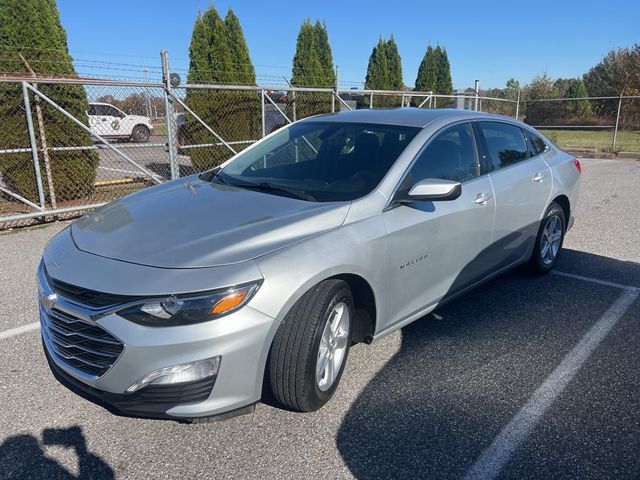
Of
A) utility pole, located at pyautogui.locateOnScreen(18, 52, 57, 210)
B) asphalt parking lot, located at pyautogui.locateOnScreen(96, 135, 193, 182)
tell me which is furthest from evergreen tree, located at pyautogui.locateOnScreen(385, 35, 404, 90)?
utility pole, located at pyautogui.locateOnScreen(18, 52, 57, 210)

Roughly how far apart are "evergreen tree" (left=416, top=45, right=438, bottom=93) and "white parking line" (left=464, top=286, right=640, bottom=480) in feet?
79.6

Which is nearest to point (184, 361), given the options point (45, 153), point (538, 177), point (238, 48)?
point (538, 177)

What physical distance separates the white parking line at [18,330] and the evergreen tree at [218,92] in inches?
277

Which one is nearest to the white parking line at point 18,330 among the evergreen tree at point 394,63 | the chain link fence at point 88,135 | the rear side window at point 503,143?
the chain link fence at point 88,135

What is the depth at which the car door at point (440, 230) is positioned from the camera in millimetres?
3127

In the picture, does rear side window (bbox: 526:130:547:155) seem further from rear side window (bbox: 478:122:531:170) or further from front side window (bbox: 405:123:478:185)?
front side window (bbox: 405:123:478:185)

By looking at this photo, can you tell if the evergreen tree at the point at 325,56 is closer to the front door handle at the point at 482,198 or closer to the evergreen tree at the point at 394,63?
the evergreen tree at the point at 394,63

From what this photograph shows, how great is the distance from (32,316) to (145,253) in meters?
2.14

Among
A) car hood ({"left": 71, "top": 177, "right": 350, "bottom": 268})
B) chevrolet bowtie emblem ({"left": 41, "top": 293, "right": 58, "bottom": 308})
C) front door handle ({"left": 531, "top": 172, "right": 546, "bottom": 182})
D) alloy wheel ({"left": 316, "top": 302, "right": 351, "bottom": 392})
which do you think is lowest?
alloy wheel ({"left": 316, "top": 302, "right": 351, "bottom": 392})

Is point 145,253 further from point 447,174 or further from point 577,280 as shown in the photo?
point 577,280

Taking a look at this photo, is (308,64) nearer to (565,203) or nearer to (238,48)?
(238,48)

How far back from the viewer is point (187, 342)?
7.32ft

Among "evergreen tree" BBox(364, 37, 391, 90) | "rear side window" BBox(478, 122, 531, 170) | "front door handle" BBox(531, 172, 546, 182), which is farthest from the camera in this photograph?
"evergreen tree" BBox(364, 37, 391, 90)

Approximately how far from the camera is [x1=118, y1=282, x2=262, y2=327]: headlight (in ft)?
7.39
